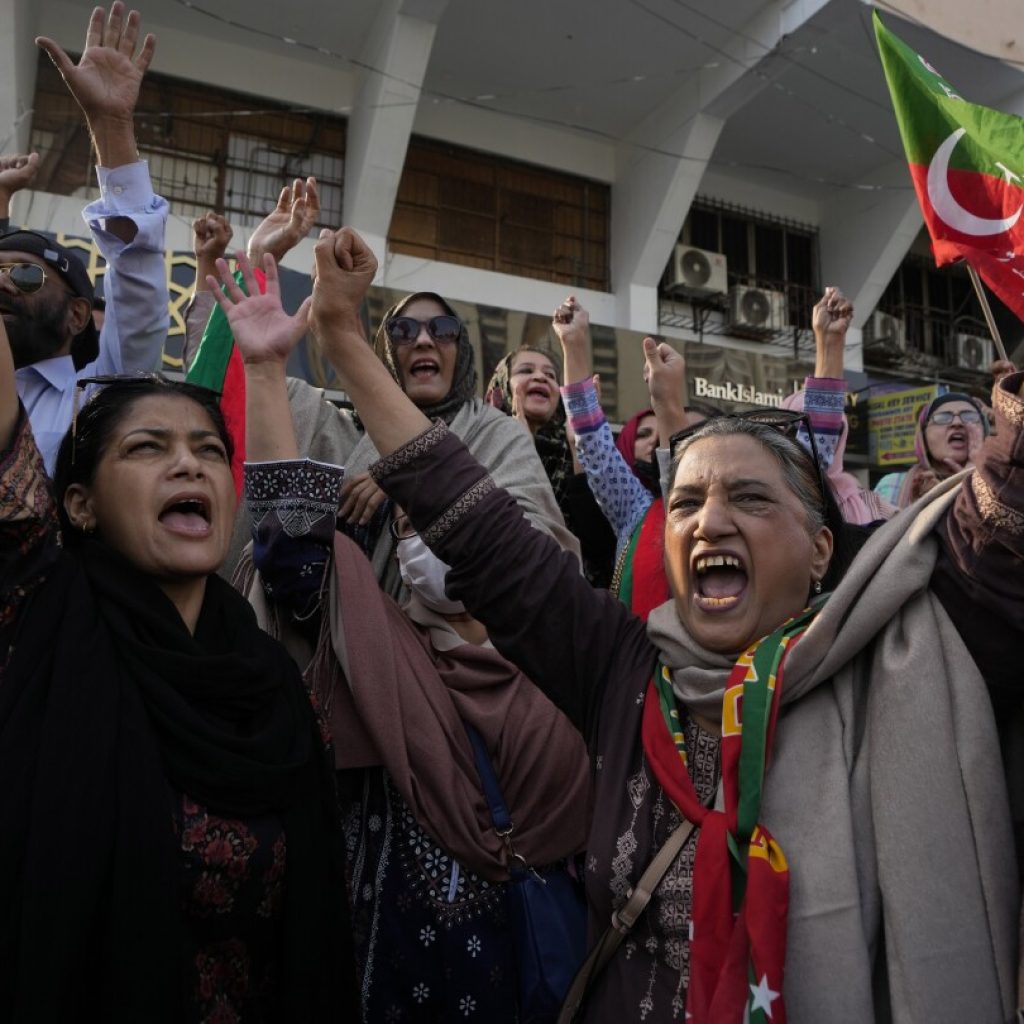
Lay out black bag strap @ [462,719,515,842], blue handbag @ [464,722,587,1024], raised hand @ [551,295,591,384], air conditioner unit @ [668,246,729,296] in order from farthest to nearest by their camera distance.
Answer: air conditioner unit @ [668,246,729,296] → raised hand @ [551,295,591,384] → black bag strap @ [462,719,515,842] → blue handbag @ [464,722,587,1024]


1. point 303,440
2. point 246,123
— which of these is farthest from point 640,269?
point 303,440

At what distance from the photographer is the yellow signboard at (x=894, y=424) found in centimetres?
1123

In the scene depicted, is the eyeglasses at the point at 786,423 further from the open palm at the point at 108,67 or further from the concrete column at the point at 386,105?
the concrete column at the point at 386,105

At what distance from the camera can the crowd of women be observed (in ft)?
4.06

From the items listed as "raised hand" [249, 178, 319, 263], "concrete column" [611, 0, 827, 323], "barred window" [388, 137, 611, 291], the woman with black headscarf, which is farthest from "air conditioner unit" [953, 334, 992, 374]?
"raised hand" [249, 178, 319, 263]

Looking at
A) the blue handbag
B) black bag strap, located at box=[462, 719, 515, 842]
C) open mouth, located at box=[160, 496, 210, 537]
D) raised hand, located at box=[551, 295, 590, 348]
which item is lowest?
the blue handbag

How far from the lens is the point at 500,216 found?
10.7m

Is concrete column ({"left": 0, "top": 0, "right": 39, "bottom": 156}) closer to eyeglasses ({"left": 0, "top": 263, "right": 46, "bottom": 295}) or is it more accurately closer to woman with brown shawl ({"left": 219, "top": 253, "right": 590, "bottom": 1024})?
eyeglasses ({"left": 0, "top": 263, "right": 46, "bottom": 295})

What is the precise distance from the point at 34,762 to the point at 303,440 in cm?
115

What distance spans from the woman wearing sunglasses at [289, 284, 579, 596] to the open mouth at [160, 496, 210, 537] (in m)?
0.48

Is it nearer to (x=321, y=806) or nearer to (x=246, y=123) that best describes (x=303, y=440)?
(x=321, y=806)

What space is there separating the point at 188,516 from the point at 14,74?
26.0 ft

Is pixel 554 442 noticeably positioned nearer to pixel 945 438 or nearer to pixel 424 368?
pixel 424 368

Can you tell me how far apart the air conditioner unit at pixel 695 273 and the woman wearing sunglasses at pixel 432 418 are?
9411mm
